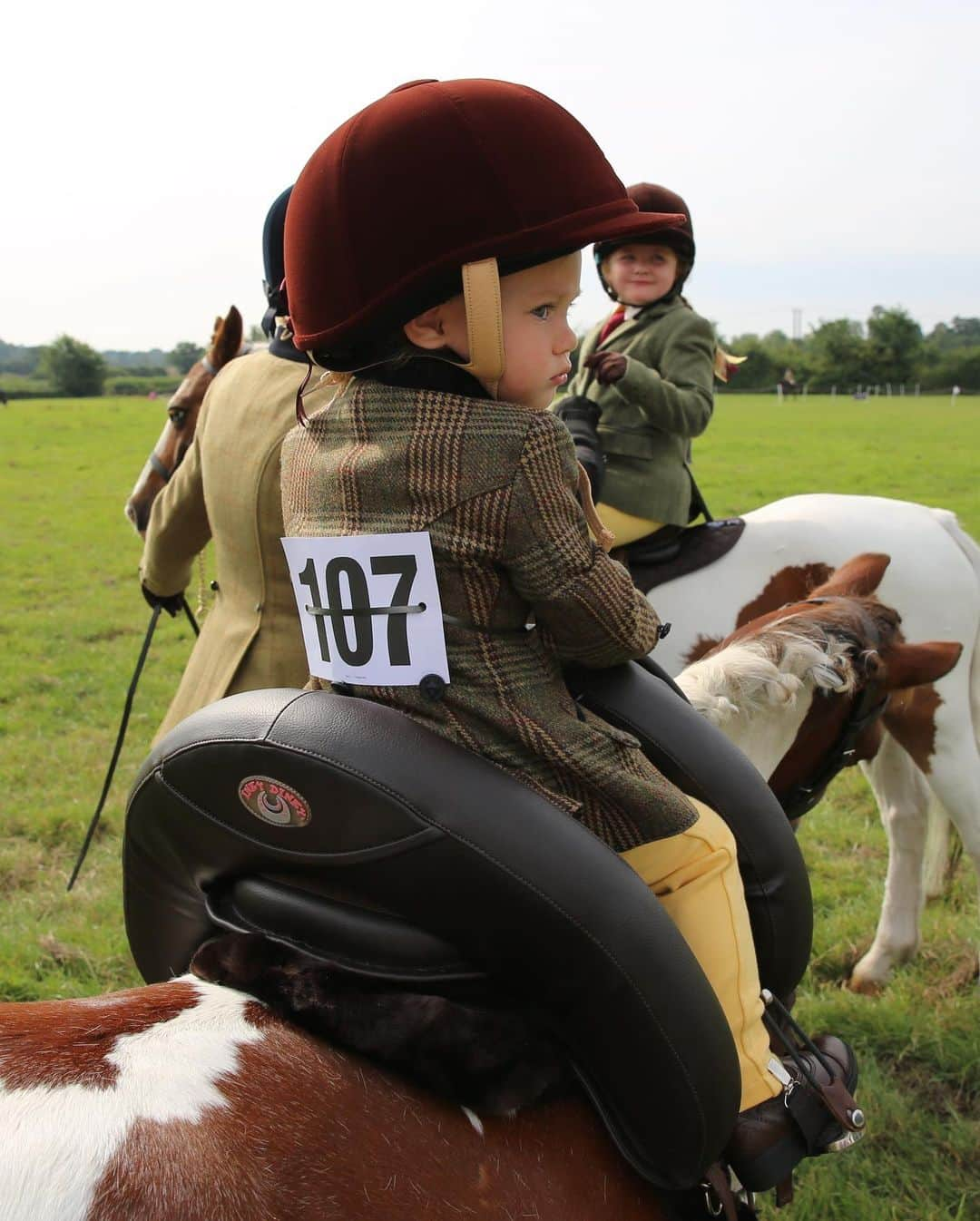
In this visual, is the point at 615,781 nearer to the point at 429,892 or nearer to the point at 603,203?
the point at 429,892

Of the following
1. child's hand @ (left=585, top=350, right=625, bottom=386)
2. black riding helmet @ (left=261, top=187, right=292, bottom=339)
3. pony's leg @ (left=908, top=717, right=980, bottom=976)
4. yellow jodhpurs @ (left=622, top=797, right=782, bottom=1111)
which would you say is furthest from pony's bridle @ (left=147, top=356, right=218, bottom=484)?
pony's leg @ (left=908, top=717, right=980, bottom=976)

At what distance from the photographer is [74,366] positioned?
66500mm

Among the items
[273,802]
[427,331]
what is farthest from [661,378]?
[273,802]

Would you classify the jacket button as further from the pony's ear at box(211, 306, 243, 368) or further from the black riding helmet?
the pony's ear at box(211, 306, 243, 368)

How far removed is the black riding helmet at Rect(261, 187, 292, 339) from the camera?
2.60m

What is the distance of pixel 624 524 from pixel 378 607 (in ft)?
9.12

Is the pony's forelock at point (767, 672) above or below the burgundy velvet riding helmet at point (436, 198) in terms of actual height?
below

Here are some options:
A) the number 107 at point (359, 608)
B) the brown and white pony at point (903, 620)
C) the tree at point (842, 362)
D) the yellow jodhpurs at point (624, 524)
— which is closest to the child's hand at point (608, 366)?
the yellow jodhpurs at point (624, 524)

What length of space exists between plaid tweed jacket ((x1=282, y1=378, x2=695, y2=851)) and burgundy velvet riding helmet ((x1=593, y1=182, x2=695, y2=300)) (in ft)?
8.04

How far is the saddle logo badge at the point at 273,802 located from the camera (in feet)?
4.93

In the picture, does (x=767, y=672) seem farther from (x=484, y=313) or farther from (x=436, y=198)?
(x=436, y=198)

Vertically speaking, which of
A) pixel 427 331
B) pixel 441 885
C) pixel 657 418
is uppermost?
pixel 427 331

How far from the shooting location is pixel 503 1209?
4.85 feet

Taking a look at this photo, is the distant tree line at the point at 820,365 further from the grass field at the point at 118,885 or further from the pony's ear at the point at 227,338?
the pony's ear at the point at 227,338
